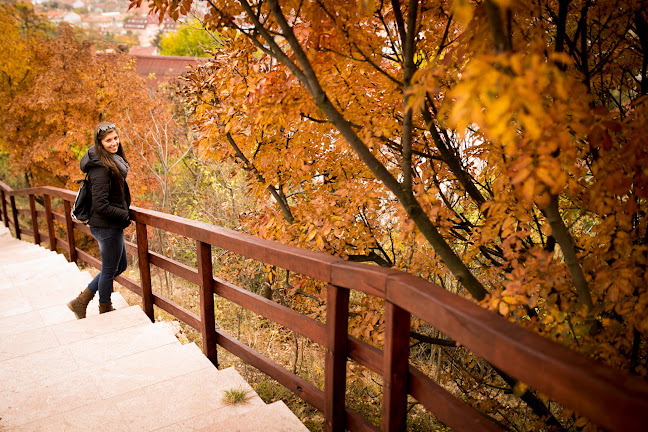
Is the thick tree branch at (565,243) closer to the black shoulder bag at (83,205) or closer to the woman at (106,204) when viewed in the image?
the woman at (106,204)

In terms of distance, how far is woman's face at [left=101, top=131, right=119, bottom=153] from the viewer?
3791 mm

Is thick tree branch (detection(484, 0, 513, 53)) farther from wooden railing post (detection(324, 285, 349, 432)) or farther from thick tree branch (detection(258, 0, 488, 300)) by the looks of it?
wooden railing post (detection(324, 285, 349, 432))

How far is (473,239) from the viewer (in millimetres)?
3383

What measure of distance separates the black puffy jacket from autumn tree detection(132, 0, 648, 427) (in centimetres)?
106

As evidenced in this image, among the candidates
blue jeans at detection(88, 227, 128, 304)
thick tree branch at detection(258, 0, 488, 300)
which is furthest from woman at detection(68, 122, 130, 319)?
thick tree branch at detection(258, 0, 488, 300)

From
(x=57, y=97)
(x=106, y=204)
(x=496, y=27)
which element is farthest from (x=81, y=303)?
(x=57, y=97)

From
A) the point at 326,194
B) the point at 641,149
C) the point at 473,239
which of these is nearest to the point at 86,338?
the point at 326,194

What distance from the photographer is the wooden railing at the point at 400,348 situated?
→ 3.47 ft

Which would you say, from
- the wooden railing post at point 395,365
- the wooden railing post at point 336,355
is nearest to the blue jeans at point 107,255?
the wooden railing post at point 336,355

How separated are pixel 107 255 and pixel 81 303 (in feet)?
1.87

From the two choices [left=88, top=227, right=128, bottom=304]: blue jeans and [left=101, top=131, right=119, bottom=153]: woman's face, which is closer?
[left=101, top=131, right=119, bottom=153]: woman's face

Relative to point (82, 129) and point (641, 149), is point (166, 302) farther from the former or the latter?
point (82, 129)

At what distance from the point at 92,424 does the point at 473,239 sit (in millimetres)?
2749

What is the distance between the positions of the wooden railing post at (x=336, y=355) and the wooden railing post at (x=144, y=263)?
7.26 ft
